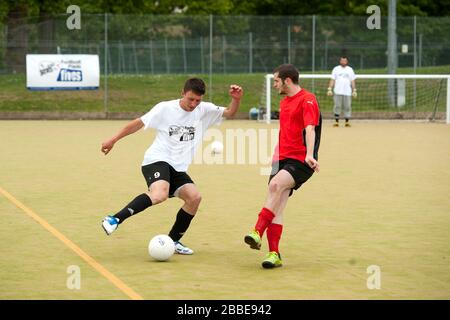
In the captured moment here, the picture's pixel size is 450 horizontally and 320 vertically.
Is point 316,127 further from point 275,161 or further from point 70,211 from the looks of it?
point 70,211

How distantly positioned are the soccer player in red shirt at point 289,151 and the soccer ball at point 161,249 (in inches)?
30.1

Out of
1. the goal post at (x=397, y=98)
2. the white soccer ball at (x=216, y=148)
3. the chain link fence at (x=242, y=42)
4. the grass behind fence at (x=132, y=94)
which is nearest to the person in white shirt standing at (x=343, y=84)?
the goal post at (x=397, y=98)

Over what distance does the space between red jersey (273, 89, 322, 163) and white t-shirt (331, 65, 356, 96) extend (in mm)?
19519

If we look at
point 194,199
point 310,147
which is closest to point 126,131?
point 194,199

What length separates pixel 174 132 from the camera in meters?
9.14

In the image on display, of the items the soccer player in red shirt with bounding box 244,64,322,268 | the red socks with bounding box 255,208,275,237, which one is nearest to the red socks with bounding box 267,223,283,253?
the soccer player in red shirt with bounding box 244,64,322,268

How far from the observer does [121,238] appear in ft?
32.7

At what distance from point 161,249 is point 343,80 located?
19.9 metres

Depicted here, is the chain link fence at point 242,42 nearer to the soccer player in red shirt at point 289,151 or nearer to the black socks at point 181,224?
the black socks at point 181,224

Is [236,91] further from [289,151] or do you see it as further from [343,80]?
[343,80]

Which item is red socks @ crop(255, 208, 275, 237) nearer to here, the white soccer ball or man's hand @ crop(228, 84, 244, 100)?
man's hand @ crop(228, 84, 244, 100)

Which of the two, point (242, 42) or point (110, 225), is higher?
point (242, 42)

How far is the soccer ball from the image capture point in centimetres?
864
